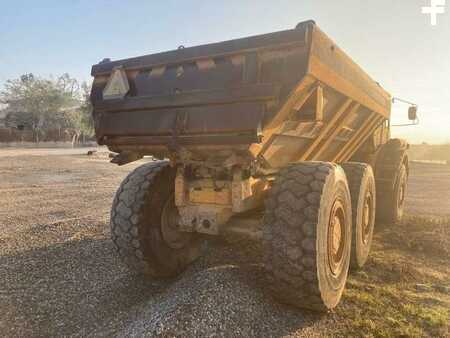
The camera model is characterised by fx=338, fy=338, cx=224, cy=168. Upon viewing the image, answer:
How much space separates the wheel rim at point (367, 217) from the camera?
4211mm

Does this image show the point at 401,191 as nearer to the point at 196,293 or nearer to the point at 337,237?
the point at 337,237

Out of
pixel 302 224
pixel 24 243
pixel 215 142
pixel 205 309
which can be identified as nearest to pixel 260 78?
pixel 215 142

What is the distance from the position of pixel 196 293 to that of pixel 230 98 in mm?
1604

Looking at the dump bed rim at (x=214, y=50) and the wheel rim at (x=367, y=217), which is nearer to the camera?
the dump bed rim at (x=214, y=50)

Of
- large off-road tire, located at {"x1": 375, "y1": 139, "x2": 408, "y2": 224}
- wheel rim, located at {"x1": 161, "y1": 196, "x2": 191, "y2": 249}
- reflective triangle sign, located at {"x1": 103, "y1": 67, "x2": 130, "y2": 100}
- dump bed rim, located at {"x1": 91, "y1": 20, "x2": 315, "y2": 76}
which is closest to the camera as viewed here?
dump bed rim, located at {"x1": 91, "y1": 20, "x2": 315, "y2": 76}

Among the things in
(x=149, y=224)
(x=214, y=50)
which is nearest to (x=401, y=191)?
(x=149, y=224)

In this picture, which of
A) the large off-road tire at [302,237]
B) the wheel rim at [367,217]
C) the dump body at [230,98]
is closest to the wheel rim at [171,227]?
the dump body at [230,98]

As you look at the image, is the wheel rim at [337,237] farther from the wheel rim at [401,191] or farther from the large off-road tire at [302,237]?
the wheel rim at [401,191]

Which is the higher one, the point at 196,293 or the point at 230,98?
the point at 230,98

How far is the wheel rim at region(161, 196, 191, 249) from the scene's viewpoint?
140 inches

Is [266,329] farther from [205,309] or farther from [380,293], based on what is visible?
[380,293]

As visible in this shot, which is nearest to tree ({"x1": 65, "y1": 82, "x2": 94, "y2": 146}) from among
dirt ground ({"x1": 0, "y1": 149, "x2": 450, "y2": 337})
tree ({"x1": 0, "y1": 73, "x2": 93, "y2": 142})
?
tree ({"x1": 0, "y1": 73, "x2": 93, "y2": 142})

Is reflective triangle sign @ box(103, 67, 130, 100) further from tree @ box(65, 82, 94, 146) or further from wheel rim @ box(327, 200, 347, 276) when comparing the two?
tree @ box(65, 82, 94, 146)

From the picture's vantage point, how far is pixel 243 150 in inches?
98.7
